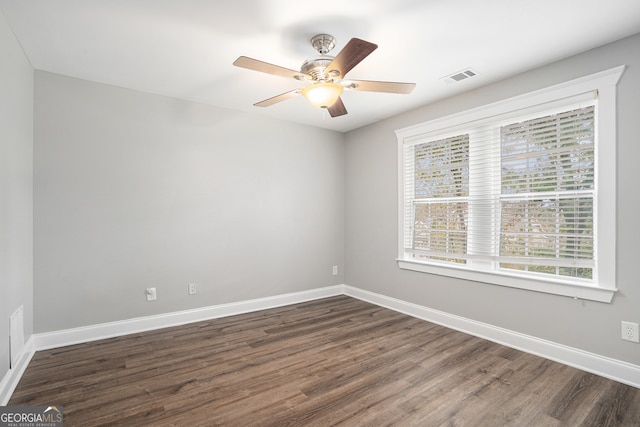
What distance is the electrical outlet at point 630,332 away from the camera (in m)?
2.24

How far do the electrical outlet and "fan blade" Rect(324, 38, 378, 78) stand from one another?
2.67 m

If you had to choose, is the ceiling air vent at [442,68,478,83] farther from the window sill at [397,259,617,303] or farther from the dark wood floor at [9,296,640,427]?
the dark wood floor at [9,296,640,427]

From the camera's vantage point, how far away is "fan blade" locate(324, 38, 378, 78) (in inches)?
69.4

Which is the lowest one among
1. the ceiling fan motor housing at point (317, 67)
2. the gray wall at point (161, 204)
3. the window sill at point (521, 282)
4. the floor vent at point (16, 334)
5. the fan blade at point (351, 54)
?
the floor vent at point (16, 334)

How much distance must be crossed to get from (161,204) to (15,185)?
1190 millimetres

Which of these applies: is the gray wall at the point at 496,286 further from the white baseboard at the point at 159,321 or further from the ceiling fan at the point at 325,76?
the ceiling fan at the point at 325,76

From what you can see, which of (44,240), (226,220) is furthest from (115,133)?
(226,220)

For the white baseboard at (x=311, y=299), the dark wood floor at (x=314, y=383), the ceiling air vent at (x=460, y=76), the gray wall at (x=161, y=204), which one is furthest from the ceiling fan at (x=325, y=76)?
the white baseboard at (x=311, y=299)

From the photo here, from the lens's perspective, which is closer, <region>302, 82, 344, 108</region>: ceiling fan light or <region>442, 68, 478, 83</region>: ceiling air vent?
<region>302, 82, 344, 108</region>: ceiling fan light

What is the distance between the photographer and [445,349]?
9.39ft

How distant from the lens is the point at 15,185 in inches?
93.4

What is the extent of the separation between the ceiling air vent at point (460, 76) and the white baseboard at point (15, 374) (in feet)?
13.7

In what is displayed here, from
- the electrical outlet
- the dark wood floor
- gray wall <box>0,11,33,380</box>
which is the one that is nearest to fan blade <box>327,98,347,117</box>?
the dark wood floor

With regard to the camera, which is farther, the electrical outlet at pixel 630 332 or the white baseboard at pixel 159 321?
the white baseboard at pixel 159 321
